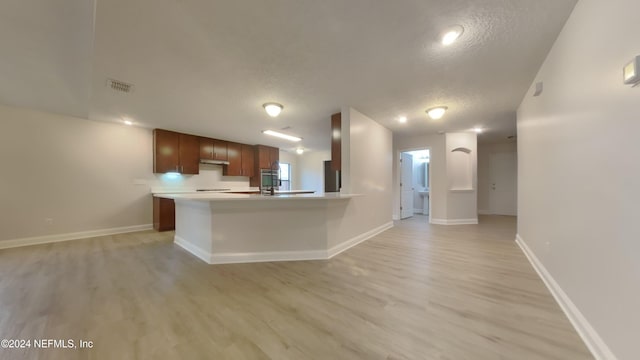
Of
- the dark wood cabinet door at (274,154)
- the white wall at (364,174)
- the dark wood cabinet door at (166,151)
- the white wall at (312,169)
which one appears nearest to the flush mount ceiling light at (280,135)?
the dark wood cabinet door at (274,154)

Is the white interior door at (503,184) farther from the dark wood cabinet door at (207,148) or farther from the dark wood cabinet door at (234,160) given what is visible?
the dark wood cabinet door at (207,148)

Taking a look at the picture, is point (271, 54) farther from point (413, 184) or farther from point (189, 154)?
point (413, 184)

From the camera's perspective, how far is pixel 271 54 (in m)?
2.26

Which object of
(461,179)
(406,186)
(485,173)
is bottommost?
(406,186)

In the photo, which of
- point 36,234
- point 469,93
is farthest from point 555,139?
point 36,234

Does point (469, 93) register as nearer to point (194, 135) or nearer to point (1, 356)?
point (1, 356)

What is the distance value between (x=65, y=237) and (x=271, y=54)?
5.47 meters

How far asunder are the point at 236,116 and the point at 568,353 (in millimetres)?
4877

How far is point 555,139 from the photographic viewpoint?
2.10 m

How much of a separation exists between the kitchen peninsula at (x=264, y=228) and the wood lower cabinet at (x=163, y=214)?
240 centimetres

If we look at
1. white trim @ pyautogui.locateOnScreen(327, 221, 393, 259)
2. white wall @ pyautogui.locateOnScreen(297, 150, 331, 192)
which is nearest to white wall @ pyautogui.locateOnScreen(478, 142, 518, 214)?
white trim @ pyautogui.locateOnScreen(327, 221, 393, 259)

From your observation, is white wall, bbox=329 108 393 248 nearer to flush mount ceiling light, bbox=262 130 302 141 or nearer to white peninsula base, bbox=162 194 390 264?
white peninsula base, bbox=162 194 390 264

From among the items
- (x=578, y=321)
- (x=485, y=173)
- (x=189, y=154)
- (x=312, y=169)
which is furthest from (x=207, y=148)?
(x=485, y=173)

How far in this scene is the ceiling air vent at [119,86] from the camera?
Result: 2.86m
